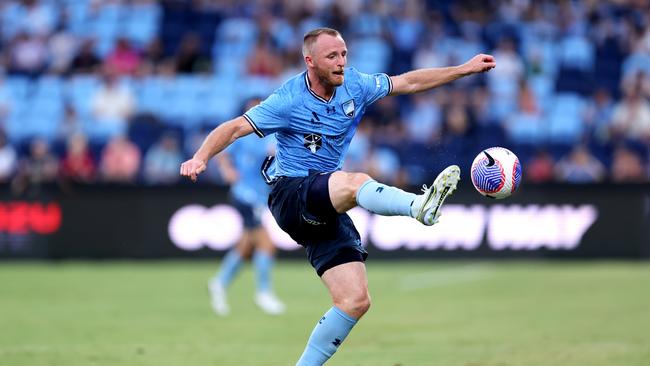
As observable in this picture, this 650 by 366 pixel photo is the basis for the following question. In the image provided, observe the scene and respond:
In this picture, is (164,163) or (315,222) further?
(164,163)

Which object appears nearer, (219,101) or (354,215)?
(354,215)

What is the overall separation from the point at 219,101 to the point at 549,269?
7.39m

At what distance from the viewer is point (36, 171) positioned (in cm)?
1970

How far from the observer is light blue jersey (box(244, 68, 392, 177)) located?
769cm

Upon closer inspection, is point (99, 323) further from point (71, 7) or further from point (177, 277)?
point (71, 7)

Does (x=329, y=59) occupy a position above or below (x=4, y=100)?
above

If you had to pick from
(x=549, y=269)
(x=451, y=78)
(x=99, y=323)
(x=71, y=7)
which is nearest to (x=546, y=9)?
(x=549, y=269)

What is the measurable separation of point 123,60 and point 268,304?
10.2 m

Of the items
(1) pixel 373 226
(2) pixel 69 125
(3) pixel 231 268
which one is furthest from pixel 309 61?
(2) pixel 69 125

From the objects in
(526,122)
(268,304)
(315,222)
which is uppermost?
(526,122)

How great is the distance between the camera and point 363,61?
22938mm

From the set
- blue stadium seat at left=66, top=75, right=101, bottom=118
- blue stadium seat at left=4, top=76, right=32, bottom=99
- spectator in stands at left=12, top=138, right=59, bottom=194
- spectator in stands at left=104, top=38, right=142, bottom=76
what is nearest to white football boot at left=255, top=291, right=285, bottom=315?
spectator in stands at left=12, top=138, right=59, bottom=194

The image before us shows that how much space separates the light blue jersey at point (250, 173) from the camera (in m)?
14.1

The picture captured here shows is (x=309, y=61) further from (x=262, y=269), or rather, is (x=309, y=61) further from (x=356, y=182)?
(x=262, y=269)
